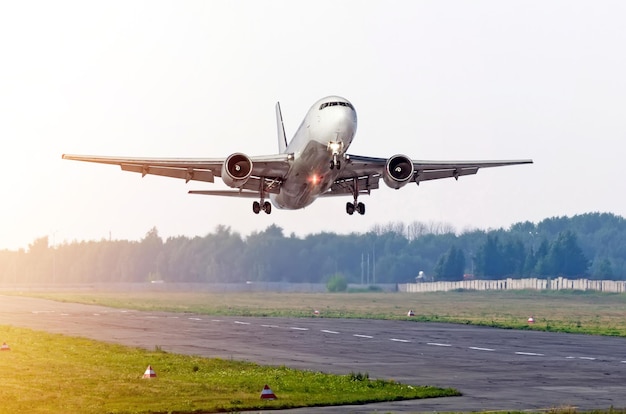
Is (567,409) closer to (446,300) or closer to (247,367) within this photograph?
(247,367)

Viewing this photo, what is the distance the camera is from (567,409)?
25141 mm

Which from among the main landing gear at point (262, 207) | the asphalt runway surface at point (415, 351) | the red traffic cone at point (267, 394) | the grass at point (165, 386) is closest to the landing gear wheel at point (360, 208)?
the main landing gear at point (262, 207)

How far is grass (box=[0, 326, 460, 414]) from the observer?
2700 cm

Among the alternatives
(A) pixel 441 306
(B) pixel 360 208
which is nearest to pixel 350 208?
(B) pixel 360 208

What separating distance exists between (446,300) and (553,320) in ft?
104

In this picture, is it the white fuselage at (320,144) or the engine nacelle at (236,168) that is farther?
the engine nacelle at (236,168)

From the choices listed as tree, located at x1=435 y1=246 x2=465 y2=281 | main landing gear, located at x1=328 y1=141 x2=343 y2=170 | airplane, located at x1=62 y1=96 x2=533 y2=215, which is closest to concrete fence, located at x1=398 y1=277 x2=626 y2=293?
tree, located at x1=435 y1=246 x2=465 y2=281

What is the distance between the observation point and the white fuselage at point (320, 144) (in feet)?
146

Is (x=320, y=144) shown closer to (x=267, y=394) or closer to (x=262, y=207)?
(x=262, y=207)

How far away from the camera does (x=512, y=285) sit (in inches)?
4838

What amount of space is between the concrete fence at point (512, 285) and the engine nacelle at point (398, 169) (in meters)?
69.0

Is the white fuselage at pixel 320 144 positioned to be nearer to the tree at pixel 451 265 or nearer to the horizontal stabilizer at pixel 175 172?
the horizontal stabilizer at pixel 175 172

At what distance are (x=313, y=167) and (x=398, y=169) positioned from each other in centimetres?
408

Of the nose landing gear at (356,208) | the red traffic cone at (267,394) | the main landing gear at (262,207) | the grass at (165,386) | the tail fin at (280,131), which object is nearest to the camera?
the grass at (165,386)
